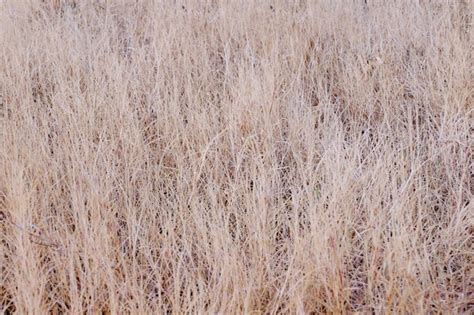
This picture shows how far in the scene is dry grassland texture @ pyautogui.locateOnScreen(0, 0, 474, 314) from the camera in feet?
4.44

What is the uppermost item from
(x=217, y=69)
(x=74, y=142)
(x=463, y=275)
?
(x=217, y=69)

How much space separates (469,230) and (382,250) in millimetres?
335

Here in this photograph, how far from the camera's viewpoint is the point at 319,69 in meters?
2.66

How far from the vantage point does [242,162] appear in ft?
6.48

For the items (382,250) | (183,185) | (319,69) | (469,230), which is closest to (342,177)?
(382,250)

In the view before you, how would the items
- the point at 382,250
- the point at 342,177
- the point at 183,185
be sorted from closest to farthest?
the point at 382,250 < the point at 342,177 < the point at 183,185

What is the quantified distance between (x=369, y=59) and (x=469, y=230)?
1312 millimetres

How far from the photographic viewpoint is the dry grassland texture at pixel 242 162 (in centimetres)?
135

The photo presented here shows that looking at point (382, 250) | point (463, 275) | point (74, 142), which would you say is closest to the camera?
point (463, 275)

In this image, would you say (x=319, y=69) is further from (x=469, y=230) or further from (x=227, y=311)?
(x=227, y=311)

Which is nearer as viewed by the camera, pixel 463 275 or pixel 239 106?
pixel 463 275

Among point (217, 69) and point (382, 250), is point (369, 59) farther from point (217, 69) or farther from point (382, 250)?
point (382, 250)

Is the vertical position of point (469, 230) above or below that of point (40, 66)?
below

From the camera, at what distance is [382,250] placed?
149cm
